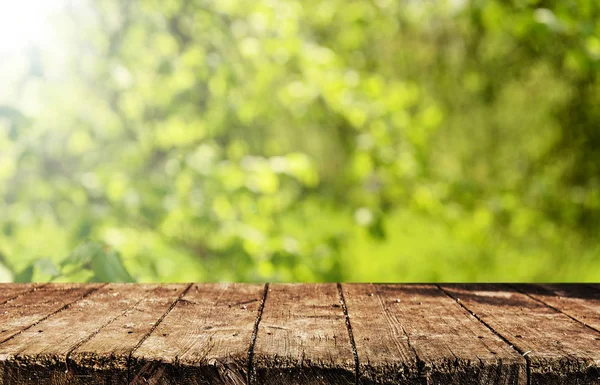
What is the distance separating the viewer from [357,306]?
1.10 meters

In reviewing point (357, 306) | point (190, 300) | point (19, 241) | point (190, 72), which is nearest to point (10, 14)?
point (190, 72)

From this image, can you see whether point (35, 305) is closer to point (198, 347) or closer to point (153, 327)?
point (153, 327)

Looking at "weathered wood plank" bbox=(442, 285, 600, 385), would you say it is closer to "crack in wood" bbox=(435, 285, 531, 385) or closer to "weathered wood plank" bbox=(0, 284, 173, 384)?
"crack in wood" bbox=(435, 285, 531, 385)

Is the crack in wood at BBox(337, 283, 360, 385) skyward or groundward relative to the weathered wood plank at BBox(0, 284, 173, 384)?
skyward

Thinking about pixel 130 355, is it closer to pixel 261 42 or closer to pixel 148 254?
pixel 148 254

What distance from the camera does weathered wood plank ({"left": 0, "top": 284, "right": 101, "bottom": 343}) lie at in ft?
3.17

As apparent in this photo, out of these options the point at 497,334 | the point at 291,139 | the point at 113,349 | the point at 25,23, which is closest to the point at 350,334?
the point at 497,334

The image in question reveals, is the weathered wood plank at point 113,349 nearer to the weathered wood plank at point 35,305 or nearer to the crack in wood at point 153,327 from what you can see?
the crack in wood at point 153,327

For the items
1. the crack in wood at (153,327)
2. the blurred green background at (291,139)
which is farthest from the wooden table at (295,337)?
the blurred green background at (291,139)

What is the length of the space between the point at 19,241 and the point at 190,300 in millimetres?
2065

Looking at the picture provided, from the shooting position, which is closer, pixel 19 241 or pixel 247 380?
pixel 247 380

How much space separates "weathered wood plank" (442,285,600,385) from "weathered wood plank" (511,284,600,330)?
0.03m

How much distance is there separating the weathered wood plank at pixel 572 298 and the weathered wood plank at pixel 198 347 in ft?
1.71

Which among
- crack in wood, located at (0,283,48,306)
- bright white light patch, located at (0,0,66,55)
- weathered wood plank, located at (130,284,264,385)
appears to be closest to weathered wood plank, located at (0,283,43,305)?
crack in wood, located at (0,283,48,306)
